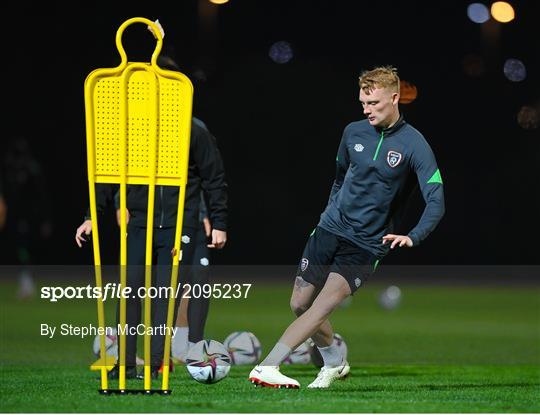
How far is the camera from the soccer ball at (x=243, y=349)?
31.4 feet

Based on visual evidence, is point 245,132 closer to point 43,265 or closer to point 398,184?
point 43,265

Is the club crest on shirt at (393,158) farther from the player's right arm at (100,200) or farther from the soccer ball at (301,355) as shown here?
the soccer ball at (301,355)

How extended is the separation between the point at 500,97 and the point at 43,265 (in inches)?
339

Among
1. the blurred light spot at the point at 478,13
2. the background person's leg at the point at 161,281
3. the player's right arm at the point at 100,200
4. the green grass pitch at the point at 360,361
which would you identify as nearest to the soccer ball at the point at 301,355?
the green grass pitch at the point at 360,361

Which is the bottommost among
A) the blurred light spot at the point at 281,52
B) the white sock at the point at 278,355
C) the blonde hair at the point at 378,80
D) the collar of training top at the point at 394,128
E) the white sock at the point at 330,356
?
the white sock at the point at 330,356

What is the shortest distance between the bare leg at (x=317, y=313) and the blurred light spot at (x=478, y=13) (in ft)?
51.8

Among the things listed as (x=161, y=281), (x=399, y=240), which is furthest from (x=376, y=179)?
(x=161, y=281)

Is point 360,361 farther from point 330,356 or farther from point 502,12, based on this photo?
point 502,12

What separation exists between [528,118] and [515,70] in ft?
2.95

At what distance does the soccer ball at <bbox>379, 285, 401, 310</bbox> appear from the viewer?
1773cm

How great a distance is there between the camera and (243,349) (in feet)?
31.5

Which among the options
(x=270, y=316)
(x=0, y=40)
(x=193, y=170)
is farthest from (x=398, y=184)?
(x=0, y=40)

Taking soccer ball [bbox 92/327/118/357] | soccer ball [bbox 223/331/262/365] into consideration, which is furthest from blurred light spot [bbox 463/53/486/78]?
soccer ball [bbox 92/327/118/357]

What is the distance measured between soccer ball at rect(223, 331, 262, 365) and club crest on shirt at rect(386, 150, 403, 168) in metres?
2.70
